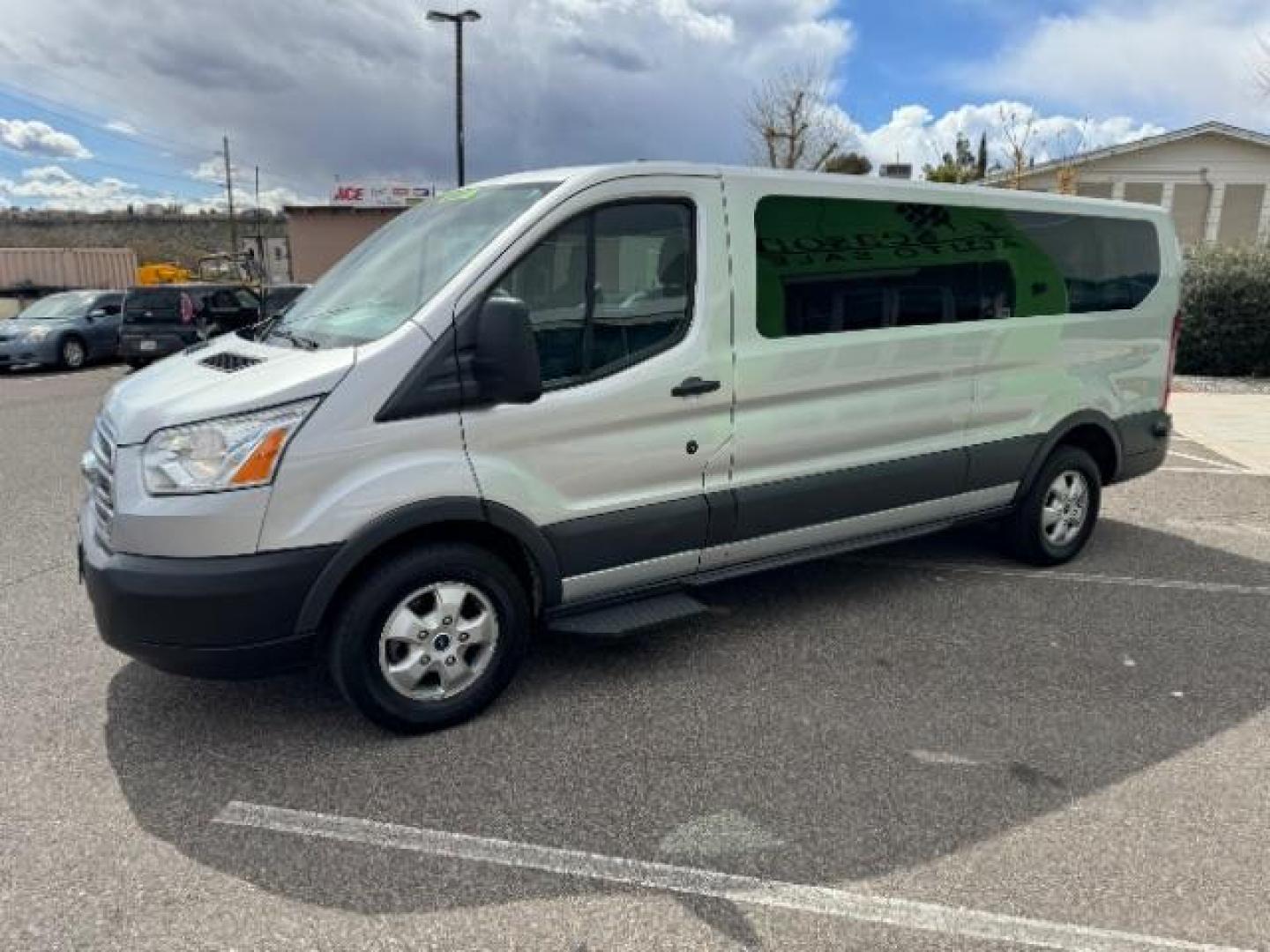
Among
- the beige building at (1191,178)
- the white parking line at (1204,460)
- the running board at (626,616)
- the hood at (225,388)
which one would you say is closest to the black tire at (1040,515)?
the running board at (626,616)

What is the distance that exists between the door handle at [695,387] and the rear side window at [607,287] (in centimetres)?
17

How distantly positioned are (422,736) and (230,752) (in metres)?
0.67

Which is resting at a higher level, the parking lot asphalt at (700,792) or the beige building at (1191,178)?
the beige building at (1191,178)

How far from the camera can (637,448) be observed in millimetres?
3604

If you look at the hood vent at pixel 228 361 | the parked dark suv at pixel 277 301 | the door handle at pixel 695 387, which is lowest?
the door handle at pixel 695 387

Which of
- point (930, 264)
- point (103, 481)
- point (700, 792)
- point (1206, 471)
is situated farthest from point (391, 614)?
point (1206, 471)

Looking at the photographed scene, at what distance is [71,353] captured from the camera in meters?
16.0

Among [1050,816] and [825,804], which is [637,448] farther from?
[1050,816]

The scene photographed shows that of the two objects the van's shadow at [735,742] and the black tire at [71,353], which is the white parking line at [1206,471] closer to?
the van's shadow at [735,742]

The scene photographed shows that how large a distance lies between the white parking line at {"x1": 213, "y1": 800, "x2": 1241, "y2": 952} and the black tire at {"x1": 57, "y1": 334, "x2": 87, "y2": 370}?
627 inches

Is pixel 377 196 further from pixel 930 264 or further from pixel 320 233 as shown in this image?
pixel 930 264

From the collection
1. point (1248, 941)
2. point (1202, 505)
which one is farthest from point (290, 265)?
point (1248, 941)

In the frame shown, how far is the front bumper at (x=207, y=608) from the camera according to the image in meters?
2.92

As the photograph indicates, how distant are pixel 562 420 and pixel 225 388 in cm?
116
